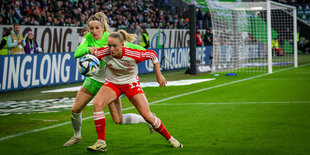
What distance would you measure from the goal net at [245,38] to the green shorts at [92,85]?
14.8 m

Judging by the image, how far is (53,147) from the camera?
661 cm

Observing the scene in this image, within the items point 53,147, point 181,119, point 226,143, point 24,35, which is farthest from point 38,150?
point 24,35

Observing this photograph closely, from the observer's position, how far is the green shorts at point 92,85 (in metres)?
6.57

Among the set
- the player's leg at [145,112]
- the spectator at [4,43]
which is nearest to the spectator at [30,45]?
the spectator at [4,43]

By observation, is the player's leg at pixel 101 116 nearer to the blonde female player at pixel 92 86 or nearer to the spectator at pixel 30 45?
the blonde female player at pixel 92 86

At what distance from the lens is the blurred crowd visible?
1979 centimetres

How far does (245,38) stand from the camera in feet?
93.0

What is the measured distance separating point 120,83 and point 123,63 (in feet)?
0.90

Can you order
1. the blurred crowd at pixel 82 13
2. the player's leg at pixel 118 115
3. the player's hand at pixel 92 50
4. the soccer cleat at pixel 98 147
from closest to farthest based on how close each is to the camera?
the soccer cleat at pixel 98 147 < the player's hand at pixel 92 50 < the player's leg at pixel 118 115 < the blurred crowd at pixel 82 13

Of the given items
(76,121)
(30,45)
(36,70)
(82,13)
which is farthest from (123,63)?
(82,13)

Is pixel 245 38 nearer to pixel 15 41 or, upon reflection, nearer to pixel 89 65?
pixel 15 41

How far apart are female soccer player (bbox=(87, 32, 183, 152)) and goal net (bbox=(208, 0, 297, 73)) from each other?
1499 centimetres

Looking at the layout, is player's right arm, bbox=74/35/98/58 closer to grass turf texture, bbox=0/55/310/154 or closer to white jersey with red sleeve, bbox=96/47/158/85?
white jersey with red sleeve, bbox=96/47/158/85

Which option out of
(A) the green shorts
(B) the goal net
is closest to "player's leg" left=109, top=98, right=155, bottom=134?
(A) the green shorts
